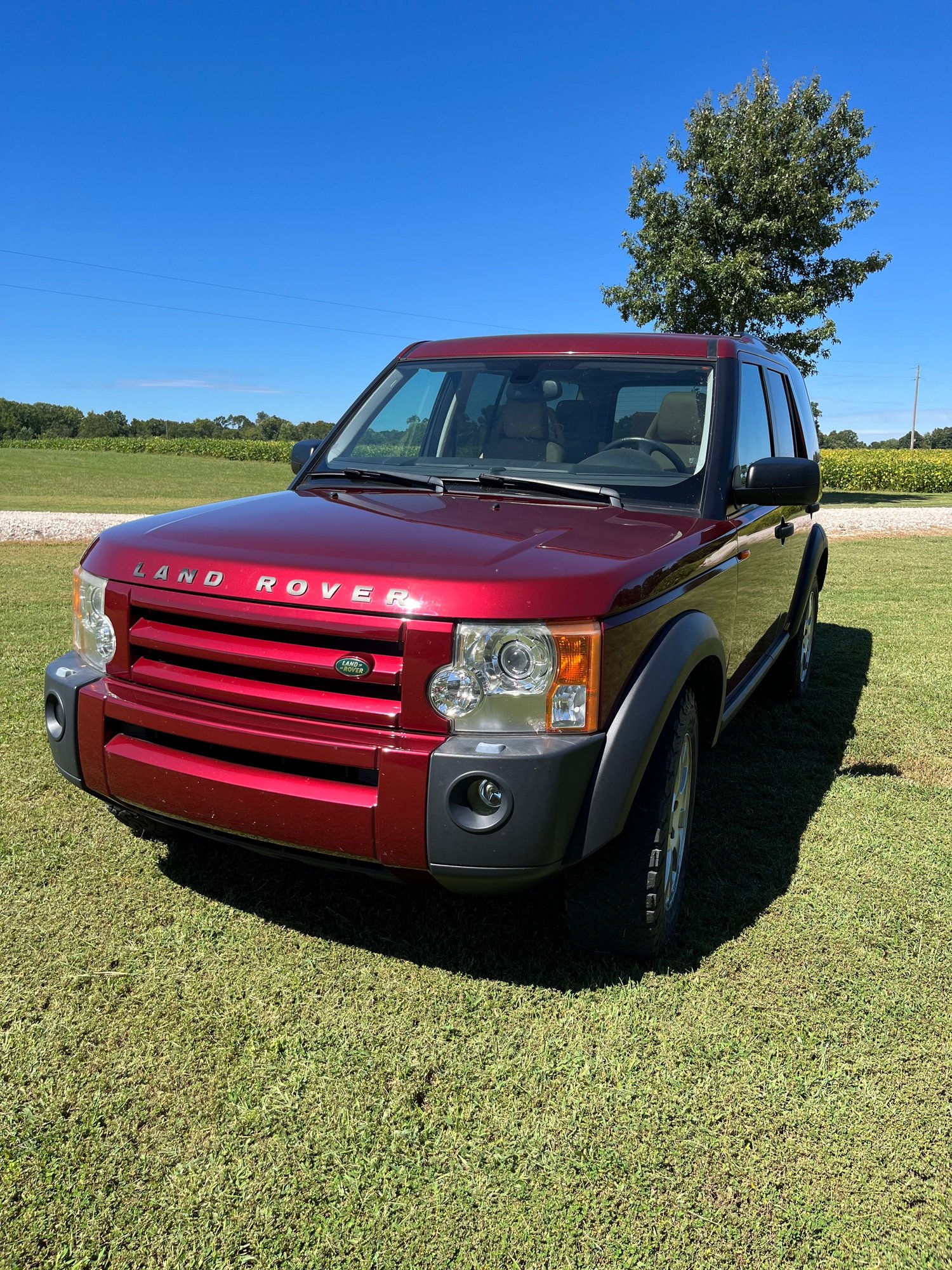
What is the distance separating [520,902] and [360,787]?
1.13m

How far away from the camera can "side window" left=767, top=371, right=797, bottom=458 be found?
4.67m

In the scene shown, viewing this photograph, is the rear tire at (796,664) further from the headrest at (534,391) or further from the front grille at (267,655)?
the front grille at (267,655)

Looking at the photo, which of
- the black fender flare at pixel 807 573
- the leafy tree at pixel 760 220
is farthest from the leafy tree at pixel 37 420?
the black fender flare at pixel 807 573

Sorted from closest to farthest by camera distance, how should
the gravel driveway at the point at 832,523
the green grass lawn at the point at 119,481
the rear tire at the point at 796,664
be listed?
1. the rear tire at the point at 796,664
2. the gravel driveway at the point at 832,523
3. the green grass lawn at the point at 119,481

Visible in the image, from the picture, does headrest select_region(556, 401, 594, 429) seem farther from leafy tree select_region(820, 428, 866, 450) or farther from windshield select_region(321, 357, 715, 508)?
leafy tree select_region(820, 428, 866, 450)

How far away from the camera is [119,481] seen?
3127 centimetres

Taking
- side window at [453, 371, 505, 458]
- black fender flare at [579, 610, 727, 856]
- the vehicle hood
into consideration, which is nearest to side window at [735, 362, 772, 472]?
the vehicle hood

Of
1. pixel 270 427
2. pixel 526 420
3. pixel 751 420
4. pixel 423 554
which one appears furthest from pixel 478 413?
pixel 270 427

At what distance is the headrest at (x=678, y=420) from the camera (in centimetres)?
353

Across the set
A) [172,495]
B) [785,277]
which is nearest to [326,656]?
[172,495]

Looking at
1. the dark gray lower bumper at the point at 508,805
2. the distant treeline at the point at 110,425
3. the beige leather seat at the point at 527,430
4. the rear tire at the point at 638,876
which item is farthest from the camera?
the distant treeline at the point at 110,425

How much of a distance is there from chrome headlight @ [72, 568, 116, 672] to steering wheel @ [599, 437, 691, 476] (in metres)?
1.87

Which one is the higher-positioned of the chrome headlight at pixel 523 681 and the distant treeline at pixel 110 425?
the distant treeline at pixel 110 425

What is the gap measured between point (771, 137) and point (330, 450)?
3019 cm
